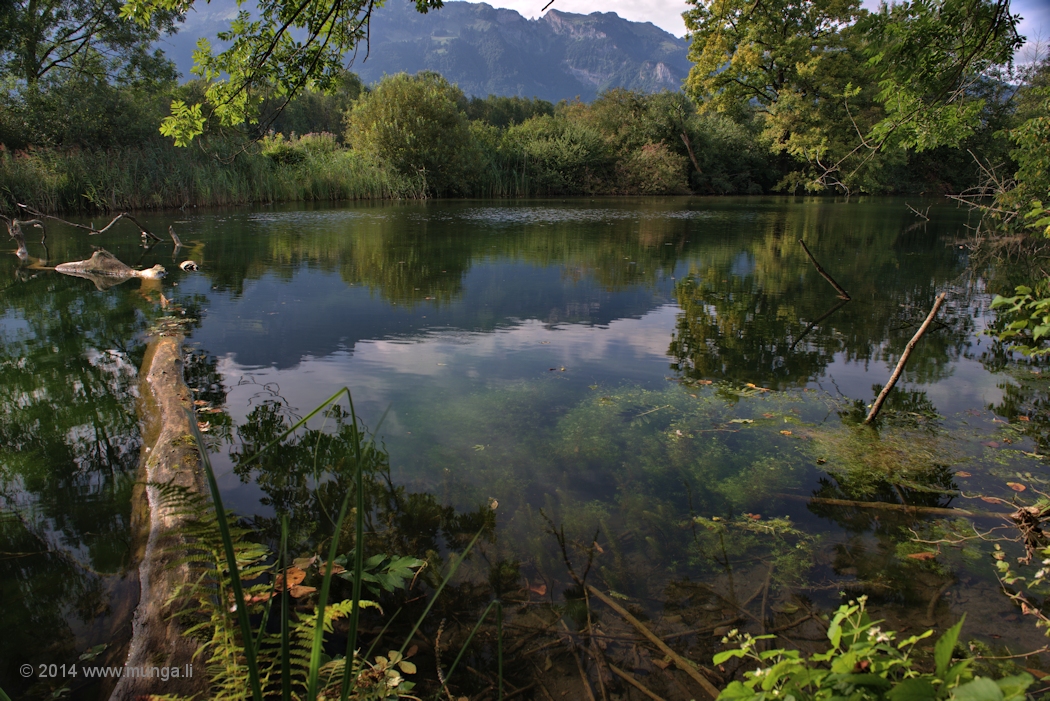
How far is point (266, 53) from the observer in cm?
388

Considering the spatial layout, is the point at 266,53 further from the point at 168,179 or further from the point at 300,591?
the point at 168,179

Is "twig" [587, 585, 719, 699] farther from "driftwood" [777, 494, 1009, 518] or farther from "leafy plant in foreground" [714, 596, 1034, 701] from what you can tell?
"driftwood" [777, 494, 1009, 518]

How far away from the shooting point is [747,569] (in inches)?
92.7

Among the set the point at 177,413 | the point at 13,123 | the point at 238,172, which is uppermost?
the point at 13,123

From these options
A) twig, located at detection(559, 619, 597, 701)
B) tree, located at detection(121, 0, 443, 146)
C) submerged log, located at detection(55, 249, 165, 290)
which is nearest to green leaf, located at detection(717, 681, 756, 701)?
twig, located at detection(559, 619, 597, 701)

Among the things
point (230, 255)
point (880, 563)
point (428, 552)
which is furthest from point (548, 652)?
point (230, 255)

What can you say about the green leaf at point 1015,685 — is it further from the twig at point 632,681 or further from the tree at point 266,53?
the tree at point 266,53

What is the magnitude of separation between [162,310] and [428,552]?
5.65m

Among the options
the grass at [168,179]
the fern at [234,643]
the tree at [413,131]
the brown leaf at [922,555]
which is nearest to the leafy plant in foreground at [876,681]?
the fern at [234,643]

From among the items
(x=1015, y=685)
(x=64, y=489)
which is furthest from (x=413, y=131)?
(x=1015, y=685)

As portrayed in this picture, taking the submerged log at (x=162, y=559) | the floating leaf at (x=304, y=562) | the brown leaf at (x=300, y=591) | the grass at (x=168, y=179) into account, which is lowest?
the brown leaf at (x=300, y=591)

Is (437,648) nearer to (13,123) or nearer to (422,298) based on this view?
(422,298)

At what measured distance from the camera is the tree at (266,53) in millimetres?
3889

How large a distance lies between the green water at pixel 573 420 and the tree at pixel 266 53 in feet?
6.61
